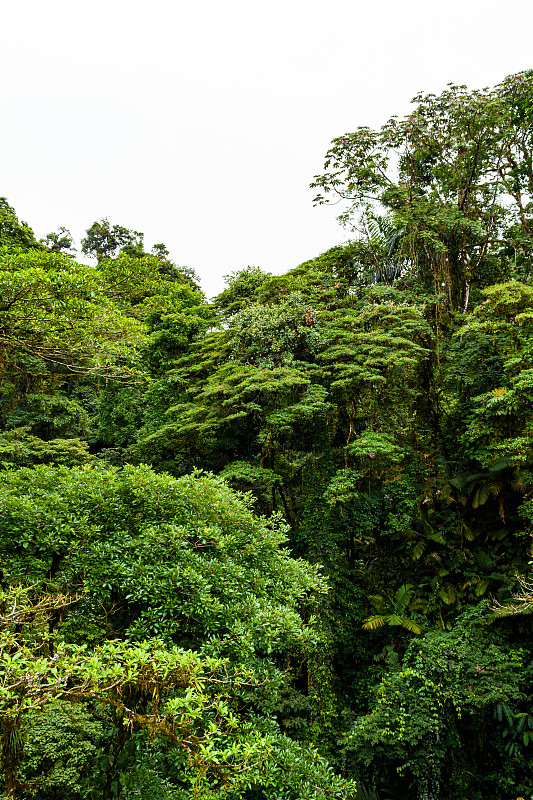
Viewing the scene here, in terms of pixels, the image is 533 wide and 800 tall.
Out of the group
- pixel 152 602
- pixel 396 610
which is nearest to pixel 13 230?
pixel 152 602

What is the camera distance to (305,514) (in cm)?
848

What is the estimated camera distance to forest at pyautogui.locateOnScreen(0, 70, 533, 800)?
346cm

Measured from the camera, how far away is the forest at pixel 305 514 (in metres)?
3.46

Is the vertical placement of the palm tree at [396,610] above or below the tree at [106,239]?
below

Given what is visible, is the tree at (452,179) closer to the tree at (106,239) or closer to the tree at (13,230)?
the tree at (13,230)

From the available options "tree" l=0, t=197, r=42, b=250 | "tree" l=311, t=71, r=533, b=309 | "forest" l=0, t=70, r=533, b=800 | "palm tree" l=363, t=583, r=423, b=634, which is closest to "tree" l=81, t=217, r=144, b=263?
"tree" l=0, t=197, r=42, b=250

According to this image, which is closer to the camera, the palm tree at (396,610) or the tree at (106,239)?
the palm tree at (396,610)

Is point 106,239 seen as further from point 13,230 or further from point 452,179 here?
point 452,179

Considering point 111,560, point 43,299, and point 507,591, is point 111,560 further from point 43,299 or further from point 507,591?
point 507,591

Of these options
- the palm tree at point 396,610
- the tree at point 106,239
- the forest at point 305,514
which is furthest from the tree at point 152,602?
the tree at point 106,239

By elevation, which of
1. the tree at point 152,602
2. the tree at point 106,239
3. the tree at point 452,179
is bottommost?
the tree at point 152,602

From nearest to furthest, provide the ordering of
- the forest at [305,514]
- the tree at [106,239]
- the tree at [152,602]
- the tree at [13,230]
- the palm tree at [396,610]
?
the tree at [152,602] < the forest at [305,514] < the palm tree at [396,610] < the tree at [13,230] < the tree at [106,239]

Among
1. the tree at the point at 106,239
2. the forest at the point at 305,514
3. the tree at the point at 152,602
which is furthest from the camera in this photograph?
the tree at the point at 106,239

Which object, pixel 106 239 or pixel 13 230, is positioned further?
pixel 106 239
